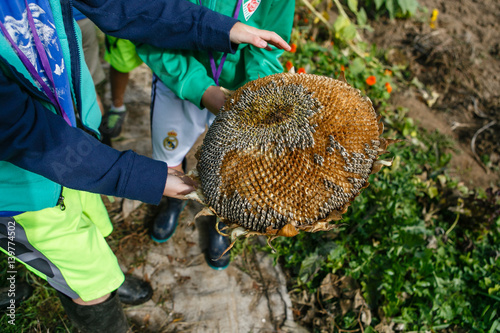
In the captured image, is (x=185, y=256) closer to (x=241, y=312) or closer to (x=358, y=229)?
(x=241, y=312)

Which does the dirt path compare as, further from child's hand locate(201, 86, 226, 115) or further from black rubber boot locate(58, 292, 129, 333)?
child's hand locate(201, 86, 226, 115)

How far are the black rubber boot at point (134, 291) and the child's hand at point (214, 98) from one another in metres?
1.50

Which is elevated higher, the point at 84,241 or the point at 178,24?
the point at 178,24

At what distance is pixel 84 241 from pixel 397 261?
2.22m

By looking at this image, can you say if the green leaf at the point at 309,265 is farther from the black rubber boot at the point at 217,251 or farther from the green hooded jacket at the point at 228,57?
the green hooded jacket at the point at 228,57

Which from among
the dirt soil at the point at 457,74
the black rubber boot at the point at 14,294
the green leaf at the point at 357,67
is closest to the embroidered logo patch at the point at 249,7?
the green leaf at the point at 357,67

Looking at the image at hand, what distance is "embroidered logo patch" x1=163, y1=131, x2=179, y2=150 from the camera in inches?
101

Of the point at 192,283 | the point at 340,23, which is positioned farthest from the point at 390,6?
the point at 192,283

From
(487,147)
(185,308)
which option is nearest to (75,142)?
(185,308)

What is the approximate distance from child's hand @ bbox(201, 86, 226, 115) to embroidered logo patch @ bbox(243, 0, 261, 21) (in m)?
0.51

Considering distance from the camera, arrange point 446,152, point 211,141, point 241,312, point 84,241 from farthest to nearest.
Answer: point 446,152 < point 241,312 < point 84,241 < point 211,141

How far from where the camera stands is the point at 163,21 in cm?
191

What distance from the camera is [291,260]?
9.25 feet

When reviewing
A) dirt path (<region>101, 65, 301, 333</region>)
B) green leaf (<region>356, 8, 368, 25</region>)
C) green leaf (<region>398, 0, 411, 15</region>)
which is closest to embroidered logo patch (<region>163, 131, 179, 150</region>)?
dirt path (<region>101, 65, 301, 333</region>)
